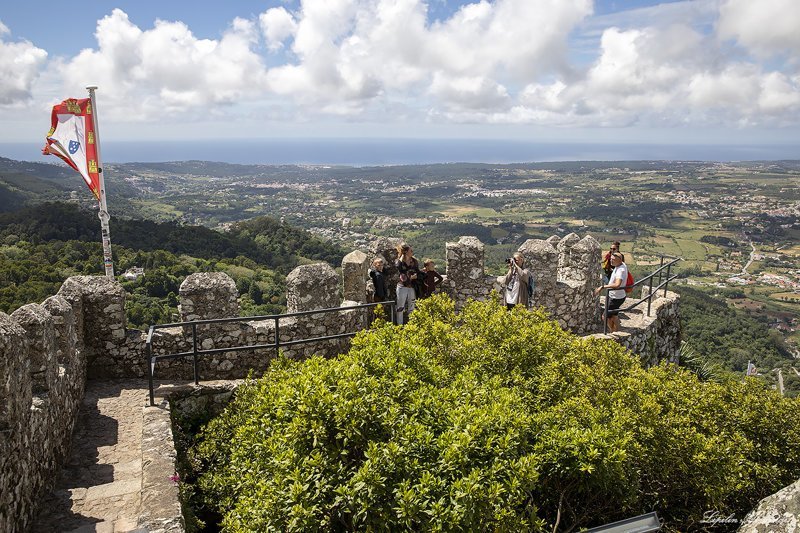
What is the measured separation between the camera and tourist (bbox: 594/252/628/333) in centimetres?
970

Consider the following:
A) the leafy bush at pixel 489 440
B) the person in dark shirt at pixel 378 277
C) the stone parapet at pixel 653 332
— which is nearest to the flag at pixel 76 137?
the person in dark shirt at pixel 378 277

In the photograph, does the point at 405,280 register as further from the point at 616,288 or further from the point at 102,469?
the point at 102,469

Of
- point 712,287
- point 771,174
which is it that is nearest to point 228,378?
point 712,287

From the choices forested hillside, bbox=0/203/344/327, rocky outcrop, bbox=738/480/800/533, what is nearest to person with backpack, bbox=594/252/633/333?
rocky outcrop, bbox=738/480/800/533

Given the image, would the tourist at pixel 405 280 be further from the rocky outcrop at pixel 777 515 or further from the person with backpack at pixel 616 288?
the rocky outcrop at pixel 777 515

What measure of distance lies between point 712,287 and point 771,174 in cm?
11946

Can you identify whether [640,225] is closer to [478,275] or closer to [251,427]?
[478,275]

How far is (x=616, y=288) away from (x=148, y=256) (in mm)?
14413

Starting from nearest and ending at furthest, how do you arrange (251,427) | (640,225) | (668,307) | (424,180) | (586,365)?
(251,427)
(586,365)
(668,307)
(640,225)
(424,180)

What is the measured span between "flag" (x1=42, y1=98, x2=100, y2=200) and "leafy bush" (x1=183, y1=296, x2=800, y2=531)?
21.1 ft

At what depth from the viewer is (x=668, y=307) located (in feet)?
40.3

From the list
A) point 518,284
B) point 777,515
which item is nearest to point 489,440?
point 777,515

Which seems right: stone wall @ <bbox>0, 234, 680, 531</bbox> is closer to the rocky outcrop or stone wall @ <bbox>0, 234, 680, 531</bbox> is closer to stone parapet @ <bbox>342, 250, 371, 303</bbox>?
stone parapet @ <bbox>342, 250, 371, 303</bbox>

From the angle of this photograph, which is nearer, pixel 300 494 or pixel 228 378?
pixel 300 494
